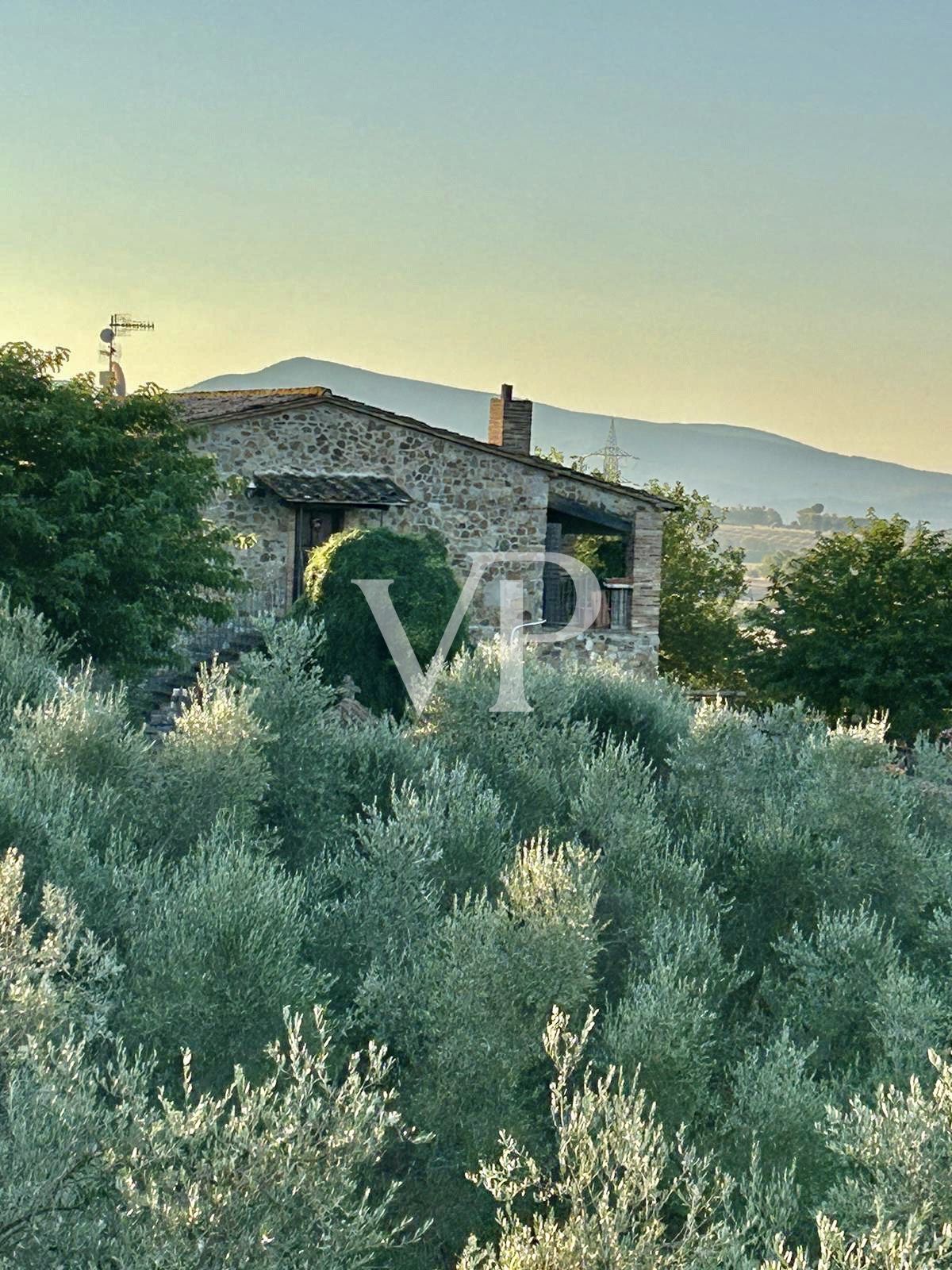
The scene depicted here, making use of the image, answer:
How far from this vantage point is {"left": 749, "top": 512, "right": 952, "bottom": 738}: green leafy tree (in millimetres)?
29156

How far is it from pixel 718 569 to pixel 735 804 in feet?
127

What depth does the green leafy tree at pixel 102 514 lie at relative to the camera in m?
18.8

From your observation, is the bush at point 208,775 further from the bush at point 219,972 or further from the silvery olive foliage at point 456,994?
the bush at point 219,972

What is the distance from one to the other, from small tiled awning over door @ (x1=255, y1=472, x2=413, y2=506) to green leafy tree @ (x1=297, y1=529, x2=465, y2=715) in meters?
3.32

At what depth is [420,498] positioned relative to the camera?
1096 inches

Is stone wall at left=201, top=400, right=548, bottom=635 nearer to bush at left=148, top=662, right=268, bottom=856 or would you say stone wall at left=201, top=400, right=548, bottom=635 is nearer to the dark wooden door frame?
the dark wooden door frame

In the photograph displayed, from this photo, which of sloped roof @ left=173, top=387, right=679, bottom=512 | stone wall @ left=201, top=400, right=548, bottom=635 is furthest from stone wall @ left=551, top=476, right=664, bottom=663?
stone wall @ left=201, top=400, right=548, bottom=635

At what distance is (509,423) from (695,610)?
57.7 feet

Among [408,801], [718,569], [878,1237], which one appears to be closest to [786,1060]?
[878,1237]

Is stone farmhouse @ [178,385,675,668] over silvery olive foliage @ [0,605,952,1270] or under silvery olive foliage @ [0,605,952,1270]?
over

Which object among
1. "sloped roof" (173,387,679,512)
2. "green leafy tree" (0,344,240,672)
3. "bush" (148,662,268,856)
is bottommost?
"bush" (148,662,268,856)

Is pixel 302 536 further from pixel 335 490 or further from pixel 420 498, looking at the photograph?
pixel 420 498

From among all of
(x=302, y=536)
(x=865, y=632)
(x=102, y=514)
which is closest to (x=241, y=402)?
(x=302, y=536)

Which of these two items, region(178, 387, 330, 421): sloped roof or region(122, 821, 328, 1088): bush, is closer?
region(122, 821, 328, 1088): bush
